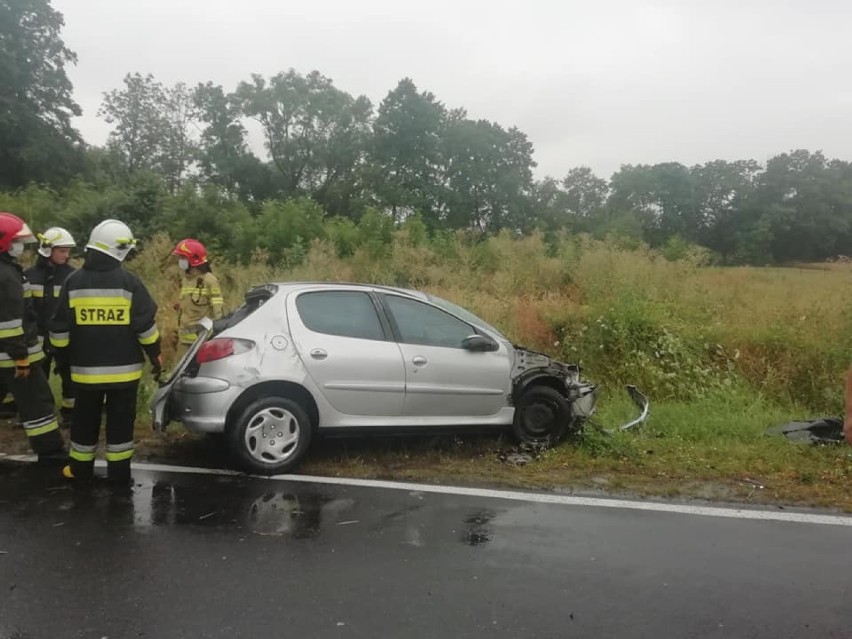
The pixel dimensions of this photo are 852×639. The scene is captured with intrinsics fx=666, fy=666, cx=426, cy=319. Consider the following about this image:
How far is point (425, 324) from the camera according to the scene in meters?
5.70

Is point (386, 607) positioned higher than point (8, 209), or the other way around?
point (8, 209)

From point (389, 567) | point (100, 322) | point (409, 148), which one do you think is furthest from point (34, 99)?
point (389, 567)

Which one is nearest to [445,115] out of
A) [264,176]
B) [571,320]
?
[264,176]

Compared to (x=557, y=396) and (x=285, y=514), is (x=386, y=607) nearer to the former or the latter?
(x=285, y=514)

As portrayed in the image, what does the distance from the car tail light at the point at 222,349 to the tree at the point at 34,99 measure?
32958mm

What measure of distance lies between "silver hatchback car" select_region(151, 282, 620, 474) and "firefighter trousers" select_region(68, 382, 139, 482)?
0.38 meters

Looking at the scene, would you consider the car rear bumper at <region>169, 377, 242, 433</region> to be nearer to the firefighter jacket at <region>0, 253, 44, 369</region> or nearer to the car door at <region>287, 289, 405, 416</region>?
the car door at <region>287, 289, 405, 416</region>

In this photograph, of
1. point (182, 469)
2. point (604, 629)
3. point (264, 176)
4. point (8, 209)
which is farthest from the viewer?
point (264, 176)

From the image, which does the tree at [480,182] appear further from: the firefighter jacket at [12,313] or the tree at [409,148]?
the firefighter jacket at [12,313]

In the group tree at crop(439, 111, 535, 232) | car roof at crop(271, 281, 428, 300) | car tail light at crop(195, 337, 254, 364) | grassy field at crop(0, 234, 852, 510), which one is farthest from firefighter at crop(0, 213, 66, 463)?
tree at crop(439, 111, 535, 232)

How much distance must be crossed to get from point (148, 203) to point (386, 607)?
17643 millimetres

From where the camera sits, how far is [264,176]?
1849 inches

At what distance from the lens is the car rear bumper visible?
4.92 metres

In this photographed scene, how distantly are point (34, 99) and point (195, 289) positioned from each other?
1376 inches
